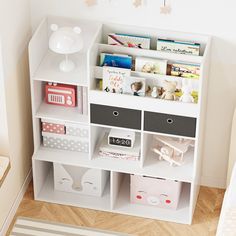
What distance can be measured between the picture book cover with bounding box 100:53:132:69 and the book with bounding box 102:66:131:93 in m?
0.10

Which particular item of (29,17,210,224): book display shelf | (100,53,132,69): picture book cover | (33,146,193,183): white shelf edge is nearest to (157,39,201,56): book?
(29,17,210,224): book display shelf

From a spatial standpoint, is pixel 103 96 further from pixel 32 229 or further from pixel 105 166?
pixel 32 229

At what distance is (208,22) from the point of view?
3502 mm

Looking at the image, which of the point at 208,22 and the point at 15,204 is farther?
the point at 15,204

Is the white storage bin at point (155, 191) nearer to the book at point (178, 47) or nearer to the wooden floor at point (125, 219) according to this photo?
the wooden floor at point (125, 219)

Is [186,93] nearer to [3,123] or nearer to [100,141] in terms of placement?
[100,141]

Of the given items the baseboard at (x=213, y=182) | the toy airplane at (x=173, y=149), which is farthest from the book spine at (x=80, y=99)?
the baseboard at (x=213, y=182)

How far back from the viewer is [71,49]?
3471 mm

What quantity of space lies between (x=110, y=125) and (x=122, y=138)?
6.4 inches

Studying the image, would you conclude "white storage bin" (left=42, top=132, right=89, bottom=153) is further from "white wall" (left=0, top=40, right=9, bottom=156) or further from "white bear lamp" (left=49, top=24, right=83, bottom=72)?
"white bear lamp" (left=49, top=24, right=83, bottom=72)

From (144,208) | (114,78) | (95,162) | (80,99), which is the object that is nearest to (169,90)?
(114,78)

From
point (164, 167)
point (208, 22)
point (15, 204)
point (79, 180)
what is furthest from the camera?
point (79, 180)

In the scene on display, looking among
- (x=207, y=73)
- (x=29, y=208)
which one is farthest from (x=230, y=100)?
(x=29, y=208)

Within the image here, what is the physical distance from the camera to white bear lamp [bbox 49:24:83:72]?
3461 mm
